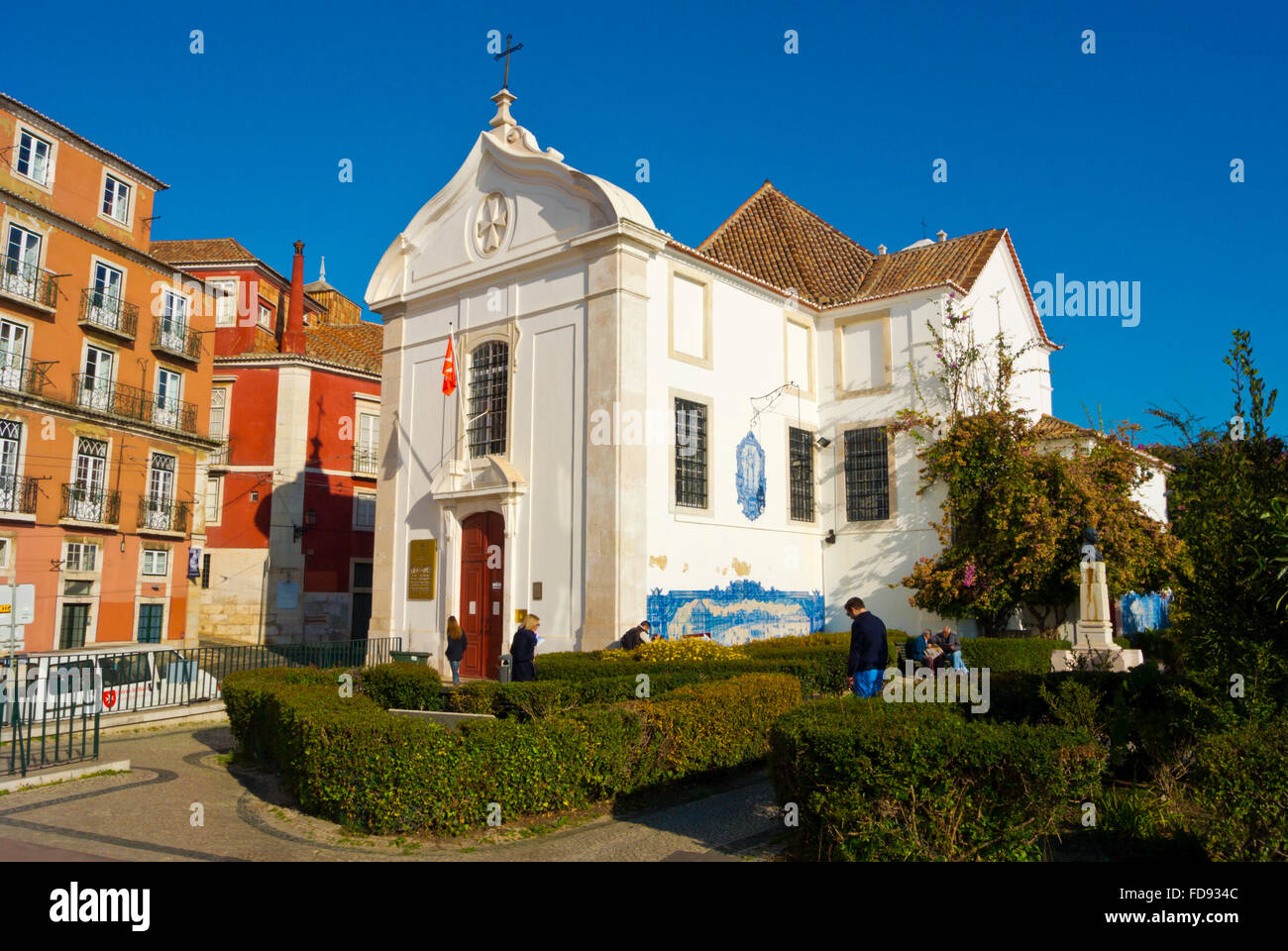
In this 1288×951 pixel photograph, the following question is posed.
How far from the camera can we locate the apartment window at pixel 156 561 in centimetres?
2752

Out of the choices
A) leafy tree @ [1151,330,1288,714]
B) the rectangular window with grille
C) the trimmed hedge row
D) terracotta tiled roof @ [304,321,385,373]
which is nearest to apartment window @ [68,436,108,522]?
terracotta tiled roof @ [304,321,385,373]

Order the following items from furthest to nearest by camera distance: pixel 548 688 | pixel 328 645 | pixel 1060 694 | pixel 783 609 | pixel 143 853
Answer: pixel 783 609, pixel 328 645, pixel 548 688, pixel 1060 694, pixel 143 853

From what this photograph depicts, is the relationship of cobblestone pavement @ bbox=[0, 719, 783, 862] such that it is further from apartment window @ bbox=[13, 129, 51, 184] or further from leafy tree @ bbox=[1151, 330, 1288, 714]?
apartment window @ bbox=[13, 129, 51, 184]

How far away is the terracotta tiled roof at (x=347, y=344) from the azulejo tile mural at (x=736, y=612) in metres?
19.2

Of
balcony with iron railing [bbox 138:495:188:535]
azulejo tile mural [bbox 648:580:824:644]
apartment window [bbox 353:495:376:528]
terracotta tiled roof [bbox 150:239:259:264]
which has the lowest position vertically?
azulejo tile mural [bbox 648:580:824:644]

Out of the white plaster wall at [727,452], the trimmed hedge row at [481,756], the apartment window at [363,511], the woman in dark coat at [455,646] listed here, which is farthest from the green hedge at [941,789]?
the apartment window at [363,511]

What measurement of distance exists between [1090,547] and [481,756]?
15.1 meters

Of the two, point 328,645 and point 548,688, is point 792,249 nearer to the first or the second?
point 328,645

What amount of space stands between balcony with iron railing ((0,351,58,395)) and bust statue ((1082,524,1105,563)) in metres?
25.6

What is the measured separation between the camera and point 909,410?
892 inches

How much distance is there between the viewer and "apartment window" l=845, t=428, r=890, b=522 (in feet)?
75.8

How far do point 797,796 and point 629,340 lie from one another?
43.6ft

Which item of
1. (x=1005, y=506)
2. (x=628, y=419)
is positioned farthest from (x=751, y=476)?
(x=1005, y=506)
